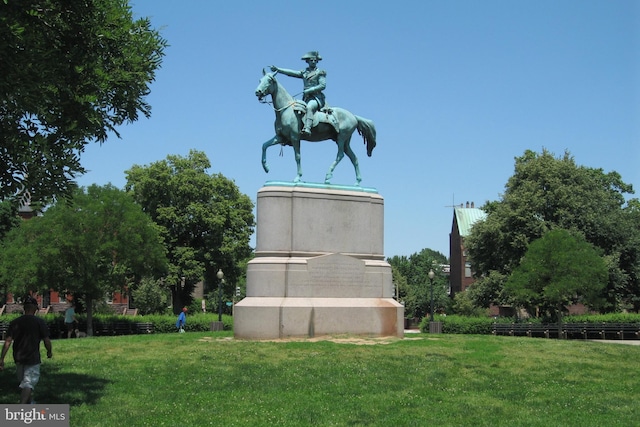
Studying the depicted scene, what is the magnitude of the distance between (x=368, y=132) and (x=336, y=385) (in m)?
14.1

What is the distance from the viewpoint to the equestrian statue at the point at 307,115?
23.8 m

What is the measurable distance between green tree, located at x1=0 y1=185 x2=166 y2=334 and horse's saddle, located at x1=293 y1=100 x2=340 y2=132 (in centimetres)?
1757

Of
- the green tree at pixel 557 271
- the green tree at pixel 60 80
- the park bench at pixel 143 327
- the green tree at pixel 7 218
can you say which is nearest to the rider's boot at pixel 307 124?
the green tree at pixel 60 80

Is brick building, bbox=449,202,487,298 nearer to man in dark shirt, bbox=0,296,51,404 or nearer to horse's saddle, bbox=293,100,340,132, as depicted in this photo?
horse's saddle, bbox=293,100,340,132

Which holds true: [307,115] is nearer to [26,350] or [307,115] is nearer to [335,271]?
[335,271]

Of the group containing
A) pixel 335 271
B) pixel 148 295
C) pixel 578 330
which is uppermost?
pixel 335 271

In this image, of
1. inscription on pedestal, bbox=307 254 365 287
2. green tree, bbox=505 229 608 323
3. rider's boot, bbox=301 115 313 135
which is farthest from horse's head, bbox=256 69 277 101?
green tree, bbox=505 229 608 323

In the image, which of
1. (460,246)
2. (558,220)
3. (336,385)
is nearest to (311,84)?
(336,385)

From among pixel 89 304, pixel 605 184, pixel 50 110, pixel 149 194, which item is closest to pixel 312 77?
pixel 50 110

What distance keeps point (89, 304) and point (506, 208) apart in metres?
31.0

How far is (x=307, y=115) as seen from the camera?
23.9m

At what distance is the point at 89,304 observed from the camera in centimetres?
3822

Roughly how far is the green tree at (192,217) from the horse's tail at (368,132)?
3157 cm

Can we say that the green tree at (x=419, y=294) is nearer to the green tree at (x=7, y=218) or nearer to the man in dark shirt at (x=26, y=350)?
the green tree at (x=7, y=218)
